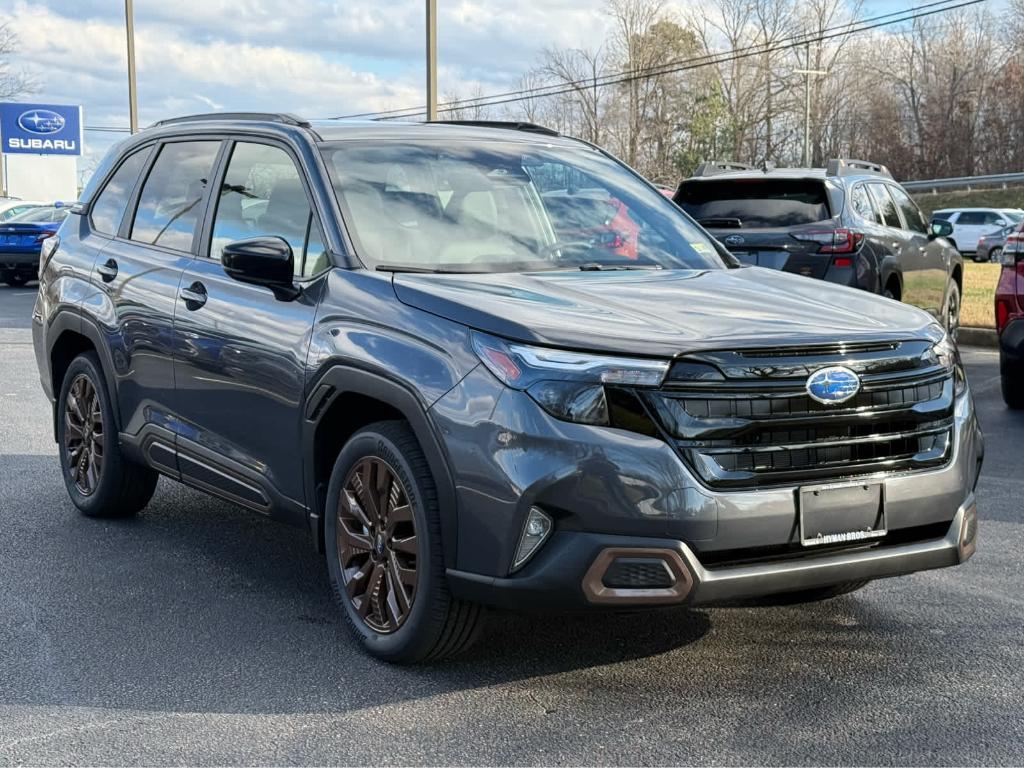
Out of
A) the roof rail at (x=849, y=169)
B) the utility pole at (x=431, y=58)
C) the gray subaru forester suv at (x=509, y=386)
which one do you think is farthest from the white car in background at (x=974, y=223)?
the gray subaru forester suv at (x=509, y=386)

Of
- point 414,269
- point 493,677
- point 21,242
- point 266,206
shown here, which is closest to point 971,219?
point 21,242

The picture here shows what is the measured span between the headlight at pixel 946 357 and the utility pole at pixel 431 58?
1798 centimetres

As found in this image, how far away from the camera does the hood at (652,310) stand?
12.5 feet

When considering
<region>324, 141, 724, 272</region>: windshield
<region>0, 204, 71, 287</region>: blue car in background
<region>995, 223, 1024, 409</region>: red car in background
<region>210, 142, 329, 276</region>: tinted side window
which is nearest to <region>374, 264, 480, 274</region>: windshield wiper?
<region>324, 141, 724, 272</region>: windshield

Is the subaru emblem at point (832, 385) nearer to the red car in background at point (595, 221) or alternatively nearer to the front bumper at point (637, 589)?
the front bumper at point (637, 589)

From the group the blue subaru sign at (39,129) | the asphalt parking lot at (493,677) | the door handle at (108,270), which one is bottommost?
the asphalt parking lot at (493,677)

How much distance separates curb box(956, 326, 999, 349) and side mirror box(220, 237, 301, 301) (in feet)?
35.6

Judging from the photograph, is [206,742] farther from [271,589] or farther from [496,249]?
[496,249]

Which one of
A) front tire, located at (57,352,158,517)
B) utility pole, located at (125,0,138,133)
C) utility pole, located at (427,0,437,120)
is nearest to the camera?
front tire, located at (57,352,158,517)

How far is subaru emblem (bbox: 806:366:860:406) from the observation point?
3.86m

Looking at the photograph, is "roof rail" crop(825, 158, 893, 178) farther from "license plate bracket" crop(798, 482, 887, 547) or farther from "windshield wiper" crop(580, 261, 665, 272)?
"license plate bracket" crop(798, 482, 887, 547)

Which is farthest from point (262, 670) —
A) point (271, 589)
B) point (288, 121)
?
point (288, 121)

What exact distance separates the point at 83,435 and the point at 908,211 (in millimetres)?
8639

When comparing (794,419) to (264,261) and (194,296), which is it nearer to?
(264,261)
